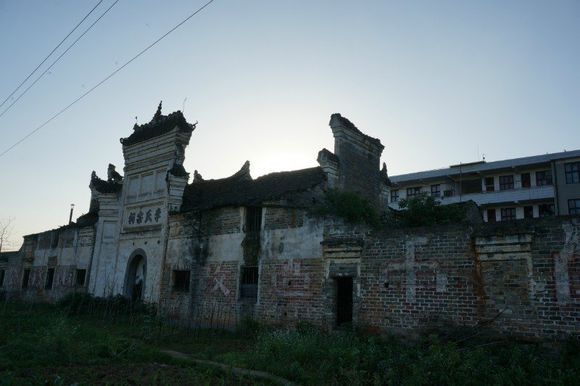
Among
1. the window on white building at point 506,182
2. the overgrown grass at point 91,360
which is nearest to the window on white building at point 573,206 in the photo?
the window on white building at point 506,182

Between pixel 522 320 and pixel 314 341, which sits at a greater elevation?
pixel 522 320

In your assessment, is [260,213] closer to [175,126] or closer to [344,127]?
[344,127]

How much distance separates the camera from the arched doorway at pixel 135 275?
65.5 feet

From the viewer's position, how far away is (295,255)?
13570mm

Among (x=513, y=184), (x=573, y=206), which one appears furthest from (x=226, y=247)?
(x=513, y=184)

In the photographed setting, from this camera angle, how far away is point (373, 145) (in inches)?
789

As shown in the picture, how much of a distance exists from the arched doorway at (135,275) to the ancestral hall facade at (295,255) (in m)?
0.09

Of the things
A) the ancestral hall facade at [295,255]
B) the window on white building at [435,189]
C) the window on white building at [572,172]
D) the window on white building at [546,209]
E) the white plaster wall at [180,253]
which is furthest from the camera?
the window on white building at [435,189]

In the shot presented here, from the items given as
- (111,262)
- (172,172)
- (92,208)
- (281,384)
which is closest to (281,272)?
(281,384)

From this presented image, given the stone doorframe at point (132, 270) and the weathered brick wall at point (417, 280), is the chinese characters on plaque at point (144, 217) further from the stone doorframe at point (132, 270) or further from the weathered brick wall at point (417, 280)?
the weathered brick wall at point (417, 280)

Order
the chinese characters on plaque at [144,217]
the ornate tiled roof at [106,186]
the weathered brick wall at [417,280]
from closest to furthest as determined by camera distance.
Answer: the weathered brick wall at [417,280] → the chinese characters on plaque at [144,217] → the ornate tiled roof at [106,186]

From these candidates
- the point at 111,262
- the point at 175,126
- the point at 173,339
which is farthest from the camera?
the point at 111,262

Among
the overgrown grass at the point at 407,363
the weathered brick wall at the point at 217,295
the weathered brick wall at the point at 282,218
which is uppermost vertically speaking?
the weathered brick wall at the point at 282,218

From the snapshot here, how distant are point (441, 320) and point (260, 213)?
722 cm
